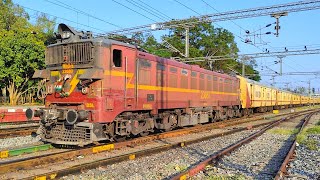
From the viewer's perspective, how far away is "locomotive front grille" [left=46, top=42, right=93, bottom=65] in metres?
10.7

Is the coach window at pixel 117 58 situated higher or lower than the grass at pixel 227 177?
higher

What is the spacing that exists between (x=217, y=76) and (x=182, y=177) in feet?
49.1

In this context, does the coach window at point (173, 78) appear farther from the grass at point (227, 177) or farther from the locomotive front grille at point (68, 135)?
the grass at point (227, 177)

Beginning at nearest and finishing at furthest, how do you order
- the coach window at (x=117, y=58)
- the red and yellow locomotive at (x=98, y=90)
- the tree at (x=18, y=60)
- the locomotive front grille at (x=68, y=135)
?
the locomotive front grille at (x=68, y=135)
the red and yellow locomotive at (x=98, y=90)
the coach window at (x=117, y=58)
the tree at (x=18, y=60)

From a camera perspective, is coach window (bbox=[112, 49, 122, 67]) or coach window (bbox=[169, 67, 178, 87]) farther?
coach window (bbox=[169, 67, 178, 87])

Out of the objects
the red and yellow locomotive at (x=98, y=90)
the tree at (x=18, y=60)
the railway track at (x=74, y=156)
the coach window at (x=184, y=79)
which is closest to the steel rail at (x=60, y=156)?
the railway track at (x=74, y=156)

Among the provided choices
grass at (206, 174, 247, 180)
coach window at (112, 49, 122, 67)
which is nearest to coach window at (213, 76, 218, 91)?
coach window at (112, 49, 122, 67)

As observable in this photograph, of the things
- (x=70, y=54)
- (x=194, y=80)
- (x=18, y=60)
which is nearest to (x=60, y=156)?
(x=70, y=54)

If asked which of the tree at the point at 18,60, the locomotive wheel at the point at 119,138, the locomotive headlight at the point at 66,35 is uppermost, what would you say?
the tree at the point at 18,60

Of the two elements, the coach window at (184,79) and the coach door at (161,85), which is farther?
the coach window at (184,79)

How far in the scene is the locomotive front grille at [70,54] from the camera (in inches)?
423

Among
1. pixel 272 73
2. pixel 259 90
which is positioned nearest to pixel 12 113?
pixel 259 90

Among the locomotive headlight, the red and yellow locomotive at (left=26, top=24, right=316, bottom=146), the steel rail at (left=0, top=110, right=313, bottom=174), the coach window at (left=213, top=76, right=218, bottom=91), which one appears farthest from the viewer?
the coach window at (left=213, top=76, right=218, bottom=91)

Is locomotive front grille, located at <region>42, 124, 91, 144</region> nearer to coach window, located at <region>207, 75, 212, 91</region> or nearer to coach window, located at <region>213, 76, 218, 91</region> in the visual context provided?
coach window, located at <region>207, 75, 212, 91</region>
